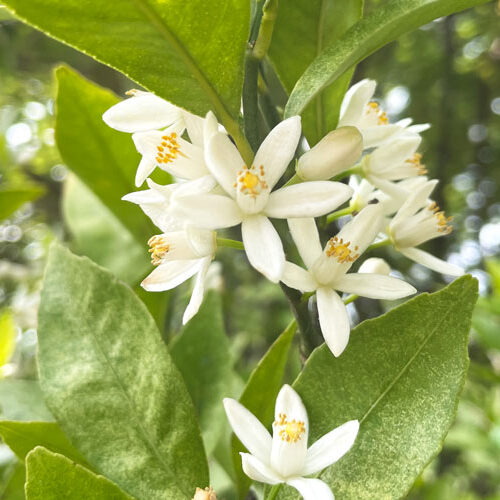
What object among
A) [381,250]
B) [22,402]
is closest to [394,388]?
[22,402]

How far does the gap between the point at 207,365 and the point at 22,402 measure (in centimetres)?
25

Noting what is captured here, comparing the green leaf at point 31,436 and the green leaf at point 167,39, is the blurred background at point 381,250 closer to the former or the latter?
the green leaf at point 31,436

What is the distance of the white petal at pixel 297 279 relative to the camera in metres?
0.45

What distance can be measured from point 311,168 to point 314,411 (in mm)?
195

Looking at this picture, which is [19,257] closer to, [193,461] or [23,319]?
[23,319]

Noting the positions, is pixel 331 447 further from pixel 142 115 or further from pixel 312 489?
pixel 142 115

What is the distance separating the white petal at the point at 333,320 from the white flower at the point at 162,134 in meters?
0.14

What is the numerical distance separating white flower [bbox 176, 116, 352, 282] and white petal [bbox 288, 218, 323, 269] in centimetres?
3

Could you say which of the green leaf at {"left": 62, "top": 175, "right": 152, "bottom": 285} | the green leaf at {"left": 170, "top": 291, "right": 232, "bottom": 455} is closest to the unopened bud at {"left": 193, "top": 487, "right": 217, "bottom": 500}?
the green leaf at {"left": 170, "top": 291, "right": 232, "bottom": 455}

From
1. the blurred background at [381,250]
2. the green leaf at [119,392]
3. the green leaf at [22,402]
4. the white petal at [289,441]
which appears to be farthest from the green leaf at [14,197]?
the white petal at [289,441]

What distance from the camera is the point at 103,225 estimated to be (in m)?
1.03

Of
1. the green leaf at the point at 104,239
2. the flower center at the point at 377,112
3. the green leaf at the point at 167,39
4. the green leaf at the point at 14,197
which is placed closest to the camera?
the green leaf at the point at 167,39

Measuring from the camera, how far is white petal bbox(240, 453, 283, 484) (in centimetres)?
42

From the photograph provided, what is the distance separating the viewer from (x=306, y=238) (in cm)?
47
